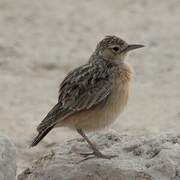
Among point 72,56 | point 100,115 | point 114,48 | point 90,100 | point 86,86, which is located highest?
point 114,48

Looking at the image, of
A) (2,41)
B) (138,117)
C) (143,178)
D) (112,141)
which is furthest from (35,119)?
(143,178)

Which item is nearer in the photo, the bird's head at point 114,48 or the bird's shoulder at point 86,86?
the bird's shoulder at point 86,86

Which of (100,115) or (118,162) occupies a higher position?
(100,115)

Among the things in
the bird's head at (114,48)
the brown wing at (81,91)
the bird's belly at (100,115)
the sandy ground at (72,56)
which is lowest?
the sandy ground at (72,56)

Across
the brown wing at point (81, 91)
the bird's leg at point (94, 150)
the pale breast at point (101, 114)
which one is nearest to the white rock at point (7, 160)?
the brown wing at point (81, 91)

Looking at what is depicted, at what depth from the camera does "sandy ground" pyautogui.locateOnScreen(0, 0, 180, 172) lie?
15594mm

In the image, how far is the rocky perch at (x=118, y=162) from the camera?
32.0ft

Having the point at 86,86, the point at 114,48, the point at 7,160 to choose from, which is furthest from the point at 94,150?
the point at 114,48

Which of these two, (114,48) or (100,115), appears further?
(114,48)

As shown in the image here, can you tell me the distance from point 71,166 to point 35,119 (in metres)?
5.69

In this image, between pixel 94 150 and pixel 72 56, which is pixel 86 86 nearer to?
pixel 94 150

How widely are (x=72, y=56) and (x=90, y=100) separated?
28.2ft

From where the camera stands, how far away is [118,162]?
9938 millimetres

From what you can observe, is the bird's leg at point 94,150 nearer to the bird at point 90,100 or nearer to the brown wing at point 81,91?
the bird at point 90,100
